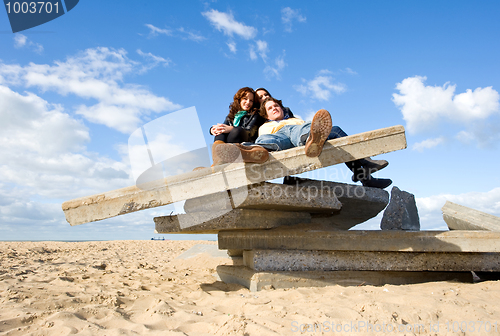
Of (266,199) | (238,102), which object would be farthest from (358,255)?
(238,102)

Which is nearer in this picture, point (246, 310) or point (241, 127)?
point (246, 310)

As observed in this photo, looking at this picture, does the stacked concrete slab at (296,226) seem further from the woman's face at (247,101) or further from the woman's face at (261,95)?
the woman's face at (261,95)

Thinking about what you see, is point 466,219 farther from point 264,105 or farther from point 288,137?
point 264,105

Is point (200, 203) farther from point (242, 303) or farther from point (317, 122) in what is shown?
Answer: point (317, 122)

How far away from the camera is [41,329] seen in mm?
2330

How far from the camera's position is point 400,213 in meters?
4.63

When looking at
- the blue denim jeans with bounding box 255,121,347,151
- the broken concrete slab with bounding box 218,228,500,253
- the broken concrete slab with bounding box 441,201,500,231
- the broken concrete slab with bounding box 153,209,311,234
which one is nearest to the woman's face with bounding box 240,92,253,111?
the blue denim jeans with bounding box 255,121,347,151

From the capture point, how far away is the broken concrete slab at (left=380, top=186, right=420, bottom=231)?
460 centimetres

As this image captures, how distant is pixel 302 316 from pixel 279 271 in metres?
1.26

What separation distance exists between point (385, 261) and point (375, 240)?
380mm

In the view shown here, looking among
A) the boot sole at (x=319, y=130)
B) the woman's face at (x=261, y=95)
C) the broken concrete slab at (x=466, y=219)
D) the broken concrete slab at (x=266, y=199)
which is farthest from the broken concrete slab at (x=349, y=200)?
the woman's face at (x=261, y=95)

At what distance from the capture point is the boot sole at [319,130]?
315 centimetres

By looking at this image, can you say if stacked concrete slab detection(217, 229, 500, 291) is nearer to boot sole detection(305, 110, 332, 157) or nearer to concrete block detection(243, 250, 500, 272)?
concrete block detection(243, 250, 500, 272)

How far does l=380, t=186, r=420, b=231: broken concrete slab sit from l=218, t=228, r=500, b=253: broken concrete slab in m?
0.76
